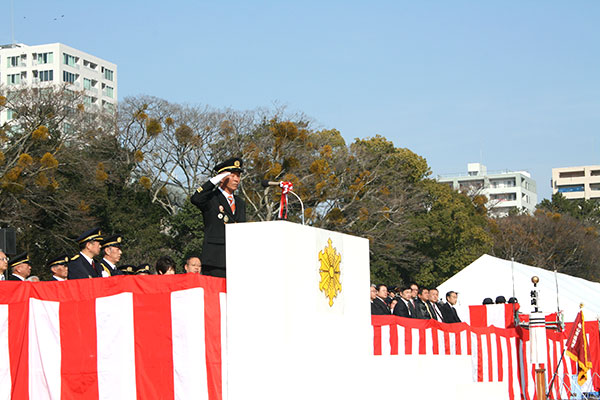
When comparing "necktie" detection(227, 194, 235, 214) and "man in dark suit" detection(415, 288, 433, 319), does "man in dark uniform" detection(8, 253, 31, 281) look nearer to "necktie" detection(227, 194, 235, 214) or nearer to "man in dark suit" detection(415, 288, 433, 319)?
"necktie" detection(227, 194, 235, 214)

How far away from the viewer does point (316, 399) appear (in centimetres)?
591

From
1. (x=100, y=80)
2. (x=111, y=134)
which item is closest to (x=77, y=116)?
(x=111, y=134)

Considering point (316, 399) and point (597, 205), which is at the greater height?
point (597, 205)

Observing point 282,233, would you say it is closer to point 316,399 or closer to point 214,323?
point 214,323

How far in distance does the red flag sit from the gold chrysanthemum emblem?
8.32 m

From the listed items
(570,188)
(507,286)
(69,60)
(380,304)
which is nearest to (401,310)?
(380,304)

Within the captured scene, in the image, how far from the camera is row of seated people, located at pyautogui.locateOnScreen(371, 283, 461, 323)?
38.2 feet

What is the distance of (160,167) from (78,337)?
1315 inches

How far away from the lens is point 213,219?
21.8ft

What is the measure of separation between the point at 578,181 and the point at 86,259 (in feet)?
396

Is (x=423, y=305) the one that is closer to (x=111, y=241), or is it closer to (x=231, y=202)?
(x=111, y=241)

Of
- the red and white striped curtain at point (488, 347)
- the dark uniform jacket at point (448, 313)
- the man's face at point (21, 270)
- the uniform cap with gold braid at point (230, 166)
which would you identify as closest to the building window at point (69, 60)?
the red and white striped curtain at point (488, 347)

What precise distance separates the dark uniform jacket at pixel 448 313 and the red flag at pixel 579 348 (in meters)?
2.07

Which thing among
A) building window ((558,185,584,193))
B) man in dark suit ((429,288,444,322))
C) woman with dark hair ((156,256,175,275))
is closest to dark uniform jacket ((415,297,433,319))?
man in dark suit ((429,288,444,322))
